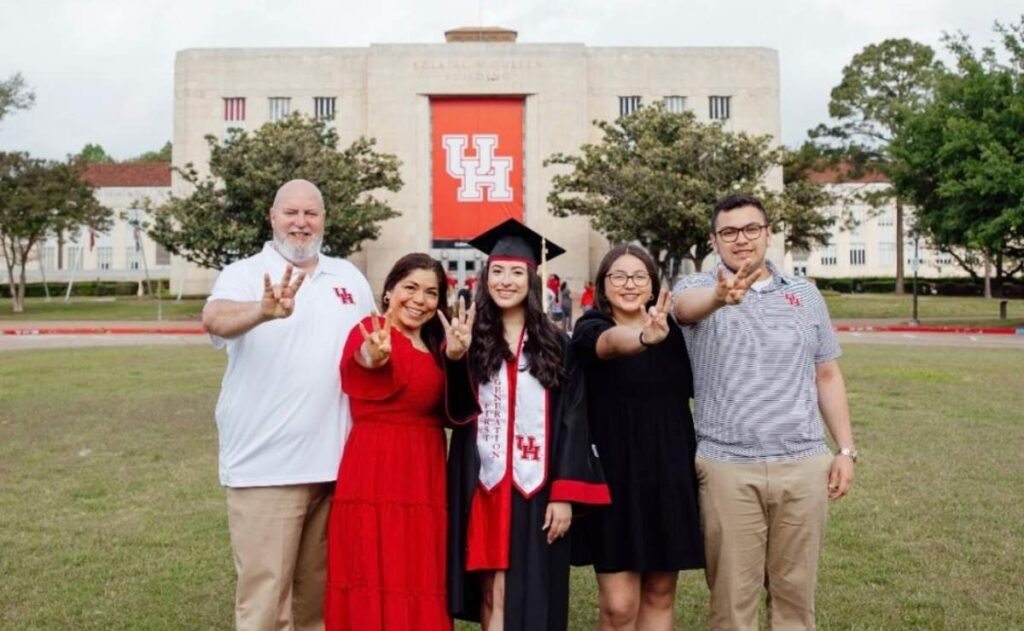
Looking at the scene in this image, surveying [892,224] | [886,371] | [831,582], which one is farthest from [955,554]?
[892,224]

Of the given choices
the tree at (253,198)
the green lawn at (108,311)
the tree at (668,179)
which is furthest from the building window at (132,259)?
the tree at (668,179)

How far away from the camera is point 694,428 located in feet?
14.0

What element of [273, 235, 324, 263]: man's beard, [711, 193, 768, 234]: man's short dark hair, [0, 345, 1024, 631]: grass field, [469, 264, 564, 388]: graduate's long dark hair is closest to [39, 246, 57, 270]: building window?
[0, 345, 1024, 631]: grass field

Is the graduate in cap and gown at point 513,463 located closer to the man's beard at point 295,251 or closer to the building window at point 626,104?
the man's beard at point 295,251

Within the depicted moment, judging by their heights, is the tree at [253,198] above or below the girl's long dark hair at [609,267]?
above

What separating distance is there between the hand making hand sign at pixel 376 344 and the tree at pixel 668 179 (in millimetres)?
29889

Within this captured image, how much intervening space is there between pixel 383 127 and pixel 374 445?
145 feet

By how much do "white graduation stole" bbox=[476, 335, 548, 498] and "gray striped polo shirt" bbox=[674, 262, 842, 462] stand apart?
69 centimetres

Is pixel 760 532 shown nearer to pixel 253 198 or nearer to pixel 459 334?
pixel 459 334

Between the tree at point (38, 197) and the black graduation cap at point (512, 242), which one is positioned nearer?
the black graduation cap at point (512, 242)

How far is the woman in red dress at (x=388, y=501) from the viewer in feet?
12.9

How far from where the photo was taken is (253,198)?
35094 millimetres

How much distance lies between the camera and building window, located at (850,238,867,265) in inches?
2970

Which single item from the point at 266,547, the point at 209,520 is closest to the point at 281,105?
the point at 209,520
